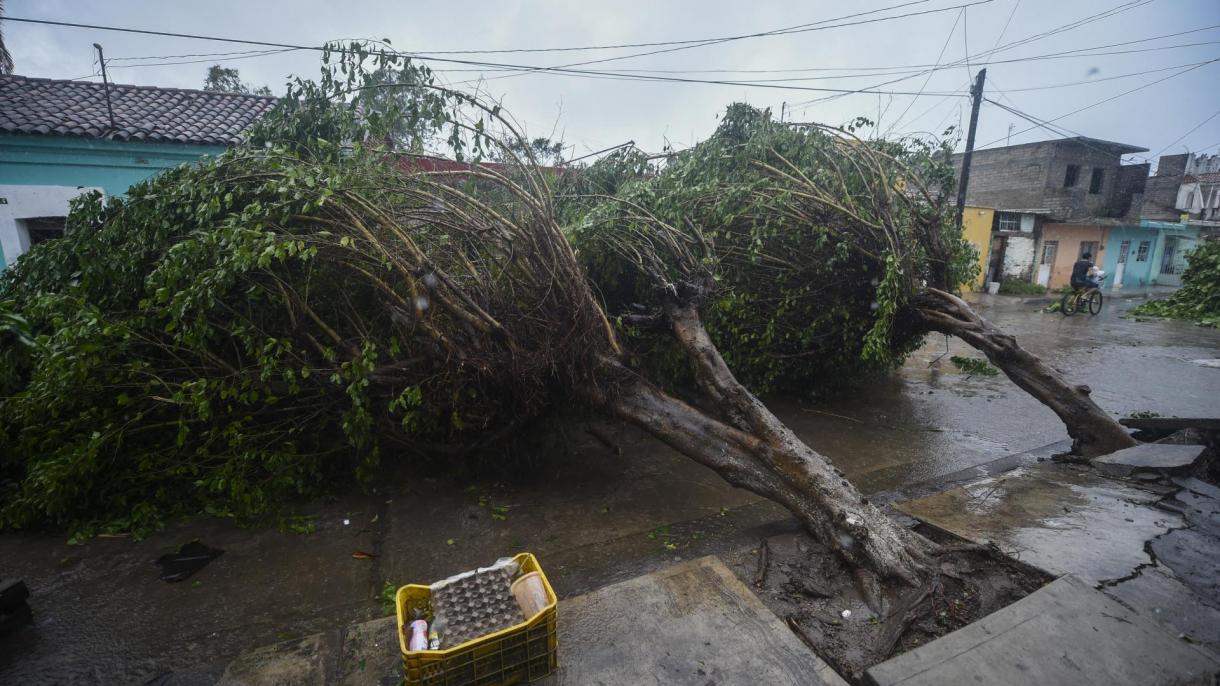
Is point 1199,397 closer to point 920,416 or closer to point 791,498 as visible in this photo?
point 920,416

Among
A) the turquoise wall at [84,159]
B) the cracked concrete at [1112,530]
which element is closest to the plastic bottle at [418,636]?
the cracked concrete at [1112,530]

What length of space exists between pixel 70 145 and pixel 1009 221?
24.8 meters

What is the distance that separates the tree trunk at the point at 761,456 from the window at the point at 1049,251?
21265 millimetres

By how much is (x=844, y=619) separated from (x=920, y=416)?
4.46 m

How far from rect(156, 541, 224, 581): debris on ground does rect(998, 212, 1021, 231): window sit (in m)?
23.5

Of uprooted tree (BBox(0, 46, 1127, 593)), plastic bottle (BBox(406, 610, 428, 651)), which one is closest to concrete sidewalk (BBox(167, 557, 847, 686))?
plastic bottle (BBox(406, 610, 428, 651))

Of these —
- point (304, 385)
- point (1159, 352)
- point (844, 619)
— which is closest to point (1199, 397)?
point (1159, 352)

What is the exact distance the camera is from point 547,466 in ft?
16.3

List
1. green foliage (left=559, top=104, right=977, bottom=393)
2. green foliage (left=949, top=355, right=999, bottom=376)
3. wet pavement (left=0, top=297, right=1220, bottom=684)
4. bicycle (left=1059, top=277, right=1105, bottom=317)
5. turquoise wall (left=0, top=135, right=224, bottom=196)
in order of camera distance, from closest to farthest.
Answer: wet pavement (left=0, top=297, right=1220, bottom=684) → green foliage (left=559, top=104, right=977, bottom=393) → turquoise wall (left=0, top=135, right=224, bottom=196) → green foliage (left=949, top=355, right=999, bottom=376) → bicycle (left=1059, top=277, right=1105, bottom=317)

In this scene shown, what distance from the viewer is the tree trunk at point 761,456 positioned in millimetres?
3117

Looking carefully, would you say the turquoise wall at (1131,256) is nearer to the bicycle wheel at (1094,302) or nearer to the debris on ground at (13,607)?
the bicycle wheel at (1094,302)

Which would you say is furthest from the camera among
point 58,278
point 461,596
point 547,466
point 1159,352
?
point 1159,352

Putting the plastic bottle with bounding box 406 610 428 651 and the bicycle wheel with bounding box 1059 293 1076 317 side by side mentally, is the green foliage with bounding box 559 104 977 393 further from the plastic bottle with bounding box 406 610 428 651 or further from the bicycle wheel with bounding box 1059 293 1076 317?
the bicycle wheel with bounding box 1059 293 1076 317

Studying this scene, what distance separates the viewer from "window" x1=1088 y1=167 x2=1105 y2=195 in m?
22.6
